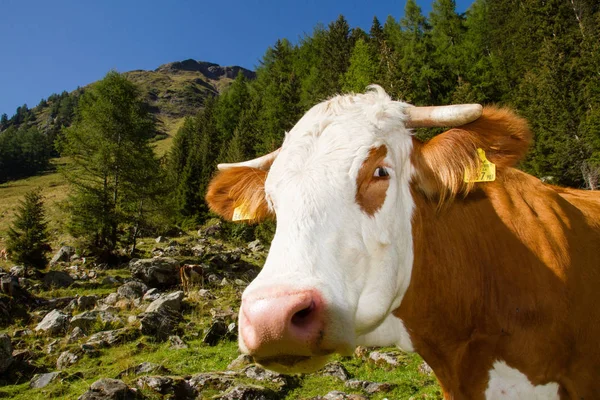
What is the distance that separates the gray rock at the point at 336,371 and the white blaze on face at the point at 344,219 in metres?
5.19

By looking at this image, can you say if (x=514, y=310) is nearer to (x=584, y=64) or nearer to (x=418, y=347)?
(x=418, y=347)

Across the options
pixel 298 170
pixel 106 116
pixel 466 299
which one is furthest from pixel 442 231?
pixel 106 116

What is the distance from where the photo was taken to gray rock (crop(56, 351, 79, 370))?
810cm

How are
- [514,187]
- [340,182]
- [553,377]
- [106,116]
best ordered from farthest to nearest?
[106,116] → [514,187] → [553,377] → [340,182]

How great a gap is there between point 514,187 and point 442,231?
82 cm

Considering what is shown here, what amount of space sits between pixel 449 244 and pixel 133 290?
1323 centimetres

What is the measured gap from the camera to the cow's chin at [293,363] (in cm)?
159

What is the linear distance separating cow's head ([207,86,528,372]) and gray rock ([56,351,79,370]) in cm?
834

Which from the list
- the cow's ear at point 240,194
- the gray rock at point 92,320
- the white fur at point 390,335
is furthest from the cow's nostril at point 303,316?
the gray rock at point 92,320

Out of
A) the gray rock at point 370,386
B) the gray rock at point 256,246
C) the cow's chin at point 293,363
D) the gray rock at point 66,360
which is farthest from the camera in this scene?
the gray rock at point 256,246

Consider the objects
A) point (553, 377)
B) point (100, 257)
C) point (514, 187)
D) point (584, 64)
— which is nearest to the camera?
point (553, 377)

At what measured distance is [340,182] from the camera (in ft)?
6.32

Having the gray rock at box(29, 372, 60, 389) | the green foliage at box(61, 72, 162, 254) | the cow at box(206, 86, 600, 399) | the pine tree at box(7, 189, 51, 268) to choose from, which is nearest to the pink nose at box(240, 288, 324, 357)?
the cow at box(206, 86, 600, 399)

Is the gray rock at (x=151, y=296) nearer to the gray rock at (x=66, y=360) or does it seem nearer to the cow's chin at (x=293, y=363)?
the gray rock at (x=66, y=360)
